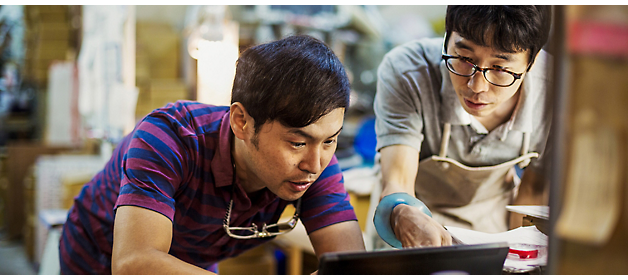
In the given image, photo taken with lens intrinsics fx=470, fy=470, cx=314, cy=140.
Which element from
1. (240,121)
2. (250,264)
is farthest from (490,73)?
(250,264)

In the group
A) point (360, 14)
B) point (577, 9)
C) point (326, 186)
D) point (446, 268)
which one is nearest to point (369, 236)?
point (326, 186)

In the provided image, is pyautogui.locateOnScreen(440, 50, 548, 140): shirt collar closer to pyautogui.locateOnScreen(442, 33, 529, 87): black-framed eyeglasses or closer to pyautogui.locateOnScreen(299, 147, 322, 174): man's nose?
pyautogui.locateOnScreen(442, 33, 529, 87): black-framed eyeglasses

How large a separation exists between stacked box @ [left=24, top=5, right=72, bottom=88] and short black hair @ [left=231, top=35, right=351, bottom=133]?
11.9 ft

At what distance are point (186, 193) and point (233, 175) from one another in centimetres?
10

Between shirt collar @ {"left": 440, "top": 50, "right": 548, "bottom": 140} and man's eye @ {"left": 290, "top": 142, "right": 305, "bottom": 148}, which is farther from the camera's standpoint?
shirt collar @ {"left": 440, "top": 50, "right": 548, "bottom": 140}

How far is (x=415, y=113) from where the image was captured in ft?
3.52

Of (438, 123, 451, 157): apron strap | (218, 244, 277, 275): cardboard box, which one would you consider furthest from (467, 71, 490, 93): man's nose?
(218, 244, 277, 275): cardboard box

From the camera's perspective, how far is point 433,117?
3.49 feet

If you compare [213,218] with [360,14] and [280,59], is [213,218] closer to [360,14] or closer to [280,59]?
[280,59]

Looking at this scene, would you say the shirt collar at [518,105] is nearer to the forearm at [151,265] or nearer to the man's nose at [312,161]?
the man's nose at [312,161]

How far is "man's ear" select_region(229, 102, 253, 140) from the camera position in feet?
2.92

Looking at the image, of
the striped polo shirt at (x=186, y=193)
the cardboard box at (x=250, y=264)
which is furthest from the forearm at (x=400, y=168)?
the cardboard box at (x=250, y=264)

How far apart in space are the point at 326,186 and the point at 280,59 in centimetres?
33

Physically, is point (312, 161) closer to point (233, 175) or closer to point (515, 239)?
point (233, 175)
